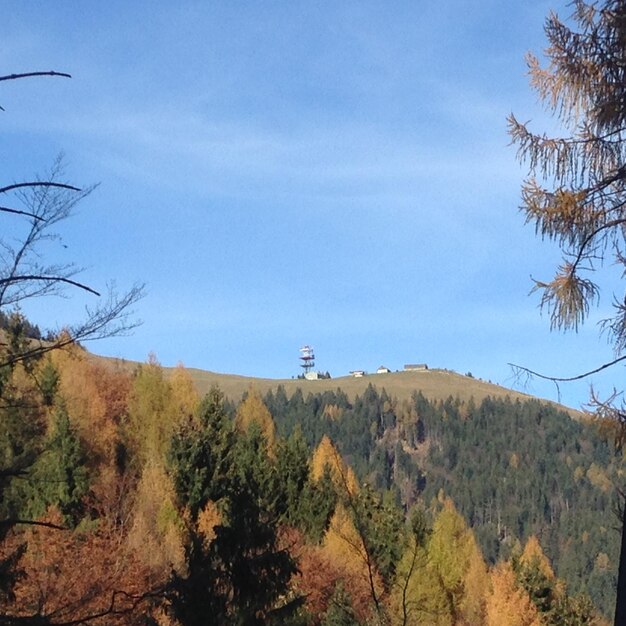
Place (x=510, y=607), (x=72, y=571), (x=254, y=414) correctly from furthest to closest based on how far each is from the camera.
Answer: (x=254, y=414)
(x=510, y=607)
(x=72, y=571)

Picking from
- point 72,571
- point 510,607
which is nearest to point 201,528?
point 72,571

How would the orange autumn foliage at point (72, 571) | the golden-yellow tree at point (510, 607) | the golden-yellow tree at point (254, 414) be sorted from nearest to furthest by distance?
the orange autumn foliage at point (72, 571), the golden-yellow tree at point (510, 607), the golden-yellow tree at point (254, 414)

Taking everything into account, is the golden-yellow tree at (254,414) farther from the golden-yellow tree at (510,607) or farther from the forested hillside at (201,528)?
the golden-yellow tree at (510,607)

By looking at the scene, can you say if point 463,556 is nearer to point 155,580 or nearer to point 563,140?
point 155,580

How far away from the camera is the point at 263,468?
141 ft

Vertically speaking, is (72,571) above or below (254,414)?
below

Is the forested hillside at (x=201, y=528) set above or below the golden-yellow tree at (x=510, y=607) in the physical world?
above

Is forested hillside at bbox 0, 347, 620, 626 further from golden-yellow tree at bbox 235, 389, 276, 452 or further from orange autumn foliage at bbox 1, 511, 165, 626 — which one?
golden-yellow tree at bbox 235, 389, 276, 452

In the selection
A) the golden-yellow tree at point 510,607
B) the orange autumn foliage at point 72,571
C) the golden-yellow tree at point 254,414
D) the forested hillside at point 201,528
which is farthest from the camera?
the golden-yellow tree at point 254,414

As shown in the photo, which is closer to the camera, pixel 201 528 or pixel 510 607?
pixel 201 528

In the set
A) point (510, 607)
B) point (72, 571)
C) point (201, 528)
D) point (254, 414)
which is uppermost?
point (254, 414)

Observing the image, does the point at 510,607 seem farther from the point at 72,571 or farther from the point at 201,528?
the point at 72,571

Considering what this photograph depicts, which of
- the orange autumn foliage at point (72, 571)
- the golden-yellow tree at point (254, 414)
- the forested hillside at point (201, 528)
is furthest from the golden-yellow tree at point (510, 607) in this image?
the golden-yellow tree at point (254, 414)

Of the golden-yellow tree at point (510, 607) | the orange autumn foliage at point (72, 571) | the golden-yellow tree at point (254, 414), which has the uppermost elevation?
the golden-yellow tree at point (254, 414)
